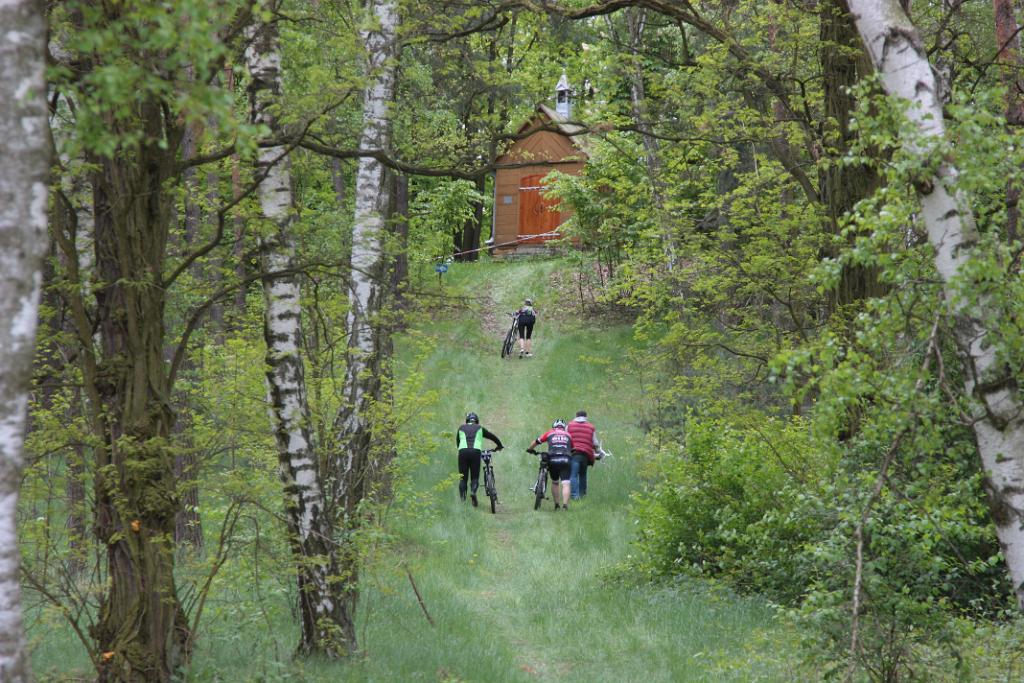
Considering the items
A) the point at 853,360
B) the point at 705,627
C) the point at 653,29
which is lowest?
the point at 705,627

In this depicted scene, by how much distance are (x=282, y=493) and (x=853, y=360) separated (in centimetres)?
524

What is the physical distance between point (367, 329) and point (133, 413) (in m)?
3.67

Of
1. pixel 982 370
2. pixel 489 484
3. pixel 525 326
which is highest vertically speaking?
pixel 525 326

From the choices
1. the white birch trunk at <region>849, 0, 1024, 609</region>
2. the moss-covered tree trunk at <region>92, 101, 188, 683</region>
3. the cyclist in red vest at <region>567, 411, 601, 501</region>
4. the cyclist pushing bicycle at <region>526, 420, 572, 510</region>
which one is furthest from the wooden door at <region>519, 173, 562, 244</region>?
the white birch trunk at <region>849, 0, 1024, 609</region>

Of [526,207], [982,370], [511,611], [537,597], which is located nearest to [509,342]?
[526,207]

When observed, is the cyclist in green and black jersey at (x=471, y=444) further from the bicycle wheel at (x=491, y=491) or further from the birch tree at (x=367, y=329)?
the birch tree at (x=367, y=329)

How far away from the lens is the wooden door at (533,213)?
40.4m

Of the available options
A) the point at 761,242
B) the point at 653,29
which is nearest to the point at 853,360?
the point at 761,242

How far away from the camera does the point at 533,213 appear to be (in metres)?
40.8

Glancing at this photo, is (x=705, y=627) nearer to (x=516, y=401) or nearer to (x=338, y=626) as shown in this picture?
(x=338, y=626)

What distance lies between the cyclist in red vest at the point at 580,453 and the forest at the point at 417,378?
1.94 m

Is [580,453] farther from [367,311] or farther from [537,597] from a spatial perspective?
[367,311]

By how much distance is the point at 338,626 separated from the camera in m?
8.40

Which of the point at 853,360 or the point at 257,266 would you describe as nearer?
the point at 853,360
